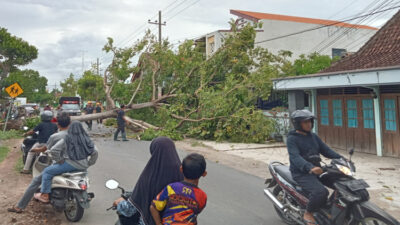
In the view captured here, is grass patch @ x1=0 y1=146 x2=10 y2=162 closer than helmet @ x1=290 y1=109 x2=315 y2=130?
No

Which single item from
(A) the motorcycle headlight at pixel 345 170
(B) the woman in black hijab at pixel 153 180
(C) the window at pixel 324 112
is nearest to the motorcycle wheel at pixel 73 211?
(B) the woman in black hijab at pixel 153 180

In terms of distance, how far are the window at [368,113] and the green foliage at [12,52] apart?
3153 cm

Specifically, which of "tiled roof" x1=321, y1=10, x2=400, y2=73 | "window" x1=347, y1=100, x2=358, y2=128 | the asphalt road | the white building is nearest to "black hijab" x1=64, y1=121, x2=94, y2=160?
the asphalt road

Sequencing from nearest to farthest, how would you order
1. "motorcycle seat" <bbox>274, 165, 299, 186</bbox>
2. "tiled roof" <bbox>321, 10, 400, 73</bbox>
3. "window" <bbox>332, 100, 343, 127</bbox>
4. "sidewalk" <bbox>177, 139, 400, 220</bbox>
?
"motorcycle seat" <bbox>274, 165, 299, 186</bbox>
"sidewalk" <bbox>177, 139, 400, 220</bbox>
"tiled roof" <bbox>321, 10, 400, 73</bbox>
"window" <bbox>332, 100, 343, 127</bbox>

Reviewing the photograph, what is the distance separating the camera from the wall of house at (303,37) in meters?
30.9

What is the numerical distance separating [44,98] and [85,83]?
45.1 metres

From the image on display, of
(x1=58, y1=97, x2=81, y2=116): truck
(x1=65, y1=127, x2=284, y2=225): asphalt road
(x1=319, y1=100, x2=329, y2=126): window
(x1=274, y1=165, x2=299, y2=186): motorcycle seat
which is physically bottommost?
(x1=65, y1=127, x2=284, y2=225): asphalt road

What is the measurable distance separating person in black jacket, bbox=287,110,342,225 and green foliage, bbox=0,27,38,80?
110ft

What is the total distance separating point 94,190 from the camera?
6699 millimetres

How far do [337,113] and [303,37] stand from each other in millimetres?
21114

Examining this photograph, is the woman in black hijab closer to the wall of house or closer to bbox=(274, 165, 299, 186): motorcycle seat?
bbox=(274, 165, 299, 186): motorcycle seat

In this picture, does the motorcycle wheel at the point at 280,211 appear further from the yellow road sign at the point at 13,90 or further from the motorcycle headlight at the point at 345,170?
the yellow road sign at the point at 13,90

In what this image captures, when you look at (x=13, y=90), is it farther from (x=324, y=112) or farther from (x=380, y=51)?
(x=380, y=51)

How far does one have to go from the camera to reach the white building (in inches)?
1211
